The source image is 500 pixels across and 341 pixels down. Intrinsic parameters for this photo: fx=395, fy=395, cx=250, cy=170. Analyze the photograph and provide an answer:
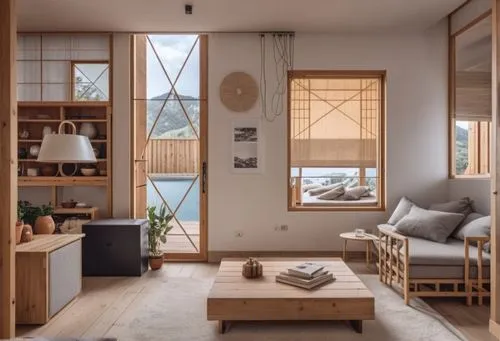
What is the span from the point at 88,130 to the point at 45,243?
208cm

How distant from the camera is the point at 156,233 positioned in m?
4.71

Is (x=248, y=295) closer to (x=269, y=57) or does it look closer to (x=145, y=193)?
(x=145, y=193)

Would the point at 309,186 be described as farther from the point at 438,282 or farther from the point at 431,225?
the point at 438,282

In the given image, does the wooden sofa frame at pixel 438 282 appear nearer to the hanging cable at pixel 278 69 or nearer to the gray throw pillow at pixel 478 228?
the gray throw pillow at pixel 478 228

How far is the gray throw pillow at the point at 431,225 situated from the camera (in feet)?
12.8

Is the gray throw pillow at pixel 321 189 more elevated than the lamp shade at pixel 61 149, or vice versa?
the lamp shade at pixel 61 149

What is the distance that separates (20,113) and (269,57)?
3.24 metres

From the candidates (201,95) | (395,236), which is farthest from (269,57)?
(395,236)

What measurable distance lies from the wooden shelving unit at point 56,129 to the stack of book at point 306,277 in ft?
9.16

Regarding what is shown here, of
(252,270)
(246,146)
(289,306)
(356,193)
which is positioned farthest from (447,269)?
(246,146)

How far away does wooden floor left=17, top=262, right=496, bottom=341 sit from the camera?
9.53ft

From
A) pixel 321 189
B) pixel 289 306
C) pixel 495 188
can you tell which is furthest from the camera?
pixel 321 189

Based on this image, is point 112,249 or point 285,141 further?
point 285,141

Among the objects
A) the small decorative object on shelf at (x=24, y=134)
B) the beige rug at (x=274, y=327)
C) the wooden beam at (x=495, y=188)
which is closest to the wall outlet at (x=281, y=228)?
the beige rug at (x=274, y=327)
